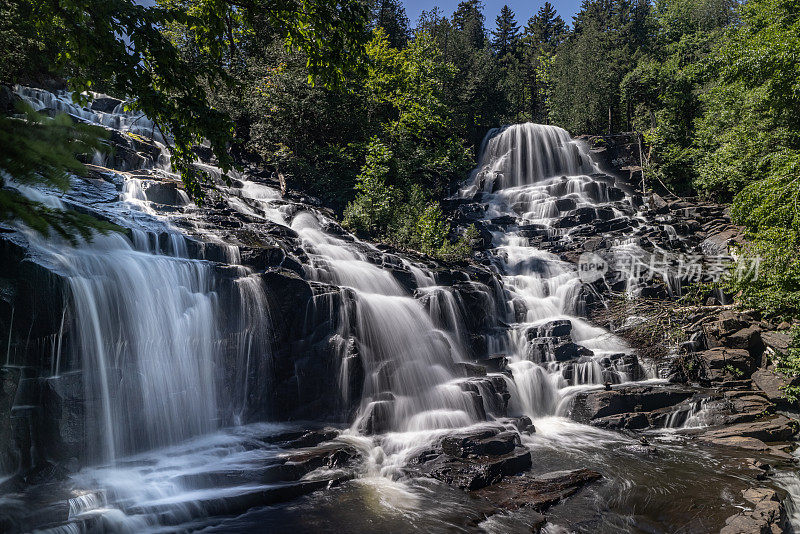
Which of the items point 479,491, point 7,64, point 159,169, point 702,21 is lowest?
point 479,491

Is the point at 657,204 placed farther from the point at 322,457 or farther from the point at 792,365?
the point at 322,457

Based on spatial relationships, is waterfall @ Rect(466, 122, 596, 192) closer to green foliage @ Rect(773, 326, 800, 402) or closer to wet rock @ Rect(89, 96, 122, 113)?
green foliage @ Rect(773, 326, 800, 402)

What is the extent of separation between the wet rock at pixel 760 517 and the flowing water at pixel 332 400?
1.09 ft

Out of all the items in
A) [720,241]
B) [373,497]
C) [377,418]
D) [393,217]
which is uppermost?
[393,217]

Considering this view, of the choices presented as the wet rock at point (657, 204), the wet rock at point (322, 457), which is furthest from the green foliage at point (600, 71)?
the wet rock at point (322, 457)

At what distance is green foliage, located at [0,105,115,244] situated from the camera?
10.5 feet

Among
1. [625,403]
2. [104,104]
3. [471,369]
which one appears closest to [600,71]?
[625,403]

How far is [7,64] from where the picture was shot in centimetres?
1822

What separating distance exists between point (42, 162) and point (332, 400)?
9.19 m

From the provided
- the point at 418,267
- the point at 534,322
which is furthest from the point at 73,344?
the point at 534,322

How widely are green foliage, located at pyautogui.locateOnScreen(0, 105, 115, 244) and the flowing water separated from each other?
492 cm

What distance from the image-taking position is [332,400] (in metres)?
11.5

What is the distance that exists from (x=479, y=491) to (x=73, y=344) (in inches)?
327

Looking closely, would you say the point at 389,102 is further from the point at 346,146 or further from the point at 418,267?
the point at 418,267
